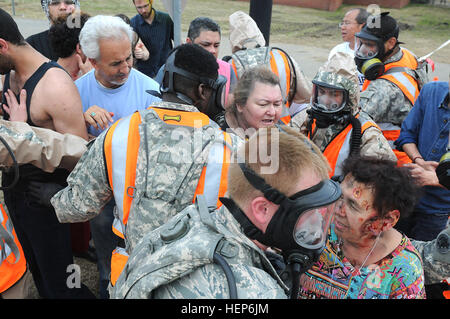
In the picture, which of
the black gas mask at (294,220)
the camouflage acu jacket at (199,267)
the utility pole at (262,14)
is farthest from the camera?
the utility pole at (262,14)

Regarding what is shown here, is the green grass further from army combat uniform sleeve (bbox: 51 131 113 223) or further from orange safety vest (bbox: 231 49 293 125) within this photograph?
army combat uniform sleeve (bbox: 51 131 113 223)

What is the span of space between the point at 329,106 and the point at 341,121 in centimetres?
15

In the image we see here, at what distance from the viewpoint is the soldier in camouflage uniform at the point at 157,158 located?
215cm

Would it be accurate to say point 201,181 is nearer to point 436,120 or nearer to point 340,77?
point 340,77

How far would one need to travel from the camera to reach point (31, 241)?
3160mm

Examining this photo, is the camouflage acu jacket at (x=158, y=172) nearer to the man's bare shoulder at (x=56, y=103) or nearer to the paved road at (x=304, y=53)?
the man's bare shoulder at (x=56, y=103)

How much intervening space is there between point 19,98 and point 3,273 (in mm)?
1145

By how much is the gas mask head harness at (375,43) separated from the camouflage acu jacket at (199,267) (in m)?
3.04

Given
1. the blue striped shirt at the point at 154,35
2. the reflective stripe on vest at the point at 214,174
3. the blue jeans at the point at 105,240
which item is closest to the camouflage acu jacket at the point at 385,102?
the reflective stripe on vest at the point at 214,174

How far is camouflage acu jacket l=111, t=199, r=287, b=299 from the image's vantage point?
1.32 meters

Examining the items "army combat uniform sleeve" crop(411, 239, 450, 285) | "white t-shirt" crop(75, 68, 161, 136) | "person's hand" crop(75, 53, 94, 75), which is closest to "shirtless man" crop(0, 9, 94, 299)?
"white t-shirt" crop(75, 68, 161, 136)

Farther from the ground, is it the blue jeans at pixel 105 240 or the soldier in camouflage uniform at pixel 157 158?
the soldier in camouflage uniform at pixel 157 158

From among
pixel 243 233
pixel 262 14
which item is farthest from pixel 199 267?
pixel 262 14
